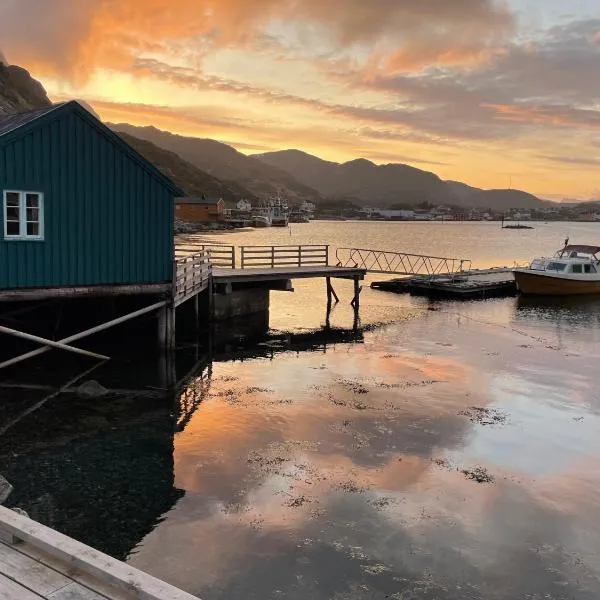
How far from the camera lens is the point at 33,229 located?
18.8m

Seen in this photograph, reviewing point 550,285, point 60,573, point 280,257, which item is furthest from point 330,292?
point 60,573

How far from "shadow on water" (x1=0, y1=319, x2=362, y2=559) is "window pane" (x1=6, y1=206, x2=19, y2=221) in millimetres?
5141

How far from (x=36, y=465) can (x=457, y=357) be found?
18.2 meters

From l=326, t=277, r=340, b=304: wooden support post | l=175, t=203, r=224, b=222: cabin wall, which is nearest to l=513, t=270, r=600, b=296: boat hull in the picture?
l=326, t=277, r=340, b=304: wooden support post

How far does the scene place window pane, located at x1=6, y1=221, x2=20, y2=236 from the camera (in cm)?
1819

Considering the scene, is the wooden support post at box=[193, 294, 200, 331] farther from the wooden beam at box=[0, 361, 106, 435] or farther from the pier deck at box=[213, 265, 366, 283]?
the wooden beam at box=[0, 361, 106, 435]

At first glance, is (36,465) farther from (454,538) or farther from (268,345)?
(268,345)

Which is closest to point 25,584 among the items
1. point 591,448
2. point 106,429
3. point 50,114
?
point 106,429

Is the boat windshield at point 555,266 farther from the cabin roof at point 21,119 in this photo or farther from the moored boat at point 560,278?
the cabin roof at point 21,119

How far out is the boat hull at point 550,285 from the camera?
47406 millimetres

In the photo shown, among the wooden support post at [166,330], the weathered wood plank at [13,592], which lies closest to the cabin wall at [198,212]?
the wooden support post at [166,330]

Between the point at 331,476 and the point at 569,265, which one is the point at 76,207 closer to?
the point at 331,476

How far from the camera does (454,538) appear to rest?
11.0 meters

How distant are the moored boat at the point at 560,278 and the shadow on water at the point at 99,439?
29899 millimetres
